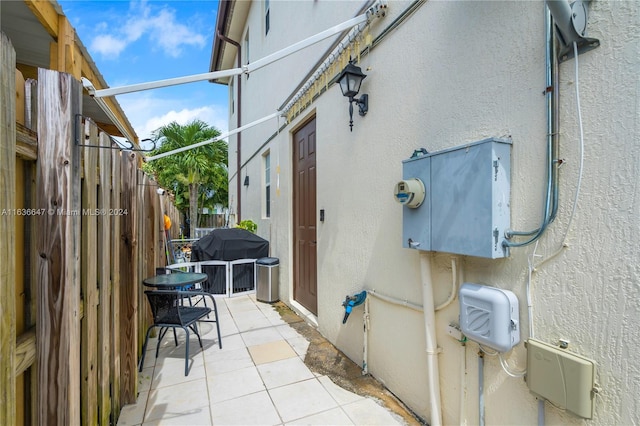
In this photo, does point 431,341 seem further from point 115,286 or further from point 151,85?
point 151,85

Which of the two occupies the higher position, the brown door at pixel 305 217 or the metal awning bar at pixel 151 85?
the metal awning bar at pixel 151 85

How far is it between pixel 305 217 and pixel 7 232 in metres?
3.95

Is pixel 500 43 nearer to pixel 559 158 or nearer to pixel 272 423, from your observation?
pixel 559 158

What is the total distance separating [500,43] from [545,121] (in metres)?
0.58

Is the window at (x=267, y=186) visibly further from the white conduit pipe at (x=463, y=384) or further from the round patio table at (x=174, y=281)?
the white conduit pipe at (x=463, y=384)

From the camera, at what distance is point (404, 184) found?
2178mm

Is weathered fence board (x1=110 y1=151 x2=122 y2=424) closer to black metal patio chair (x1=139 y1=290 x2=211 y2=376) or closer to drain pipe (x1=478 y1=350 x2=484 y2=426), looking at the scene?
black metal patio chair (x1=139 y1=290 x2=211 y2=376)

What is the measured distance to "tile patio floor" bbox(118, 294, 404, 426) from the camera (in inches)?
97.3

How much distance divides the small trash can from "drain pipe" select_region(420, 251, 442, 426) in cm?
390

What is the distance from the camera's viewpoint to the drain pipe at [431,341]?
2197 millimetres

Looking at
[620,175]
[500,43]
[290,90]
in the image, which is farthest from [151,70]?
[620,175]

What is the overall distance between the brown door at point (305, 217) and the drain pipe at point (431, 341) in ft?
8.06

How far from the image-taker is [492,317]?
5.56 ft

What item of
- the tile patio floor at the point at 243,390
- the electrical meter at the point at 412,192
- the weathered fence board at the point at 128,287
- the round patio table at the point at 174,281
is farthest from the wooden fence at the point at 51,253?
the electrical meter at the point at 412,192
